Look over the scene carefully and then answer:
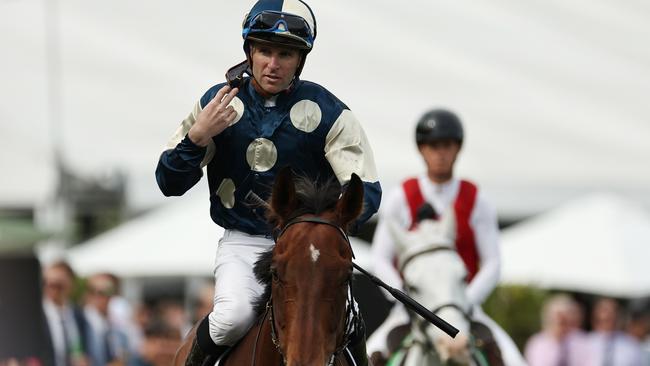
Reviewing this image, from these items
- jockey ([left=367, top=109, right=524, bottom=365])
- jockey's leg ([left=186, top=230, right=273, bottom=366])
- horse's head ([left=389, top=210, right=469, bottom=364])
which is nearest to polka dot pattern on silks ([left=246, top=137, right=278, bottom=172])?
jockey's leg ([left=186, top=230, right=273, bottom=366])

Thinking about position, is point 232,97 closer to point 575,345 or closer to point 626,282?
point 575,345

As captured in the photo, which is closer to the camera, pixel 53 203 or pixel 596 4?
pixel 53 203

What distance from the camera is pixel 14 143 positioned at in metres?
26.1

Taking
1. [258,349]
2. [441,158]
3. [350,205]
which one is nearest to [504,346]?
[441,158]

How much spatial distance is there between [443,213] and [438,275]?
0.93m

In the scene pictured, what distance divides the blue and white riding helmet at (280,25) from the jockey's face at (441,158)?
3.54 m

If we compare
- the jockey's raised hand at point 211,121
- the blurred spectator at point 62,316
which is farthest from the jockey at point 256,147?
the blurred spectator at point 62,316

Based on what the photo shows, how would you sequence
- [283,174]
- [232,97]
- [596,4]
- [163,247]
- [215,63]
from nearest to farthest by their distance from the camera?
[283,174], [232,97], [163,247], [215,63], [596,4]

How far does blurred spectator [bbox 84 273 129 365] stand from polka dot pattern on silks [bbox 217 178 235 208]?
668 cm

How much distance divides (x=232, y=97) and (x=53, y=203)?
57.9ft

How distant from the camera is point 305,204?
514 centimetres

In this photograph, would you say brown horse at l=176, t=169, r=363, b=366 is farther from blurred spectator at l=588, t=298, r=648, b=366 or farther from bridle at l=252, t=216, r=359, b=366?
blurred spectator at l=588, t=298, r=648, b=366

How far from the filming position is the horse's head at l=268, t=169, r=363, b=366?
15.7 ft

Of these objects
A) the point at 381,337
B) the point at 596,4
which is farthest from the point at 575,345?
the point at 596,4
